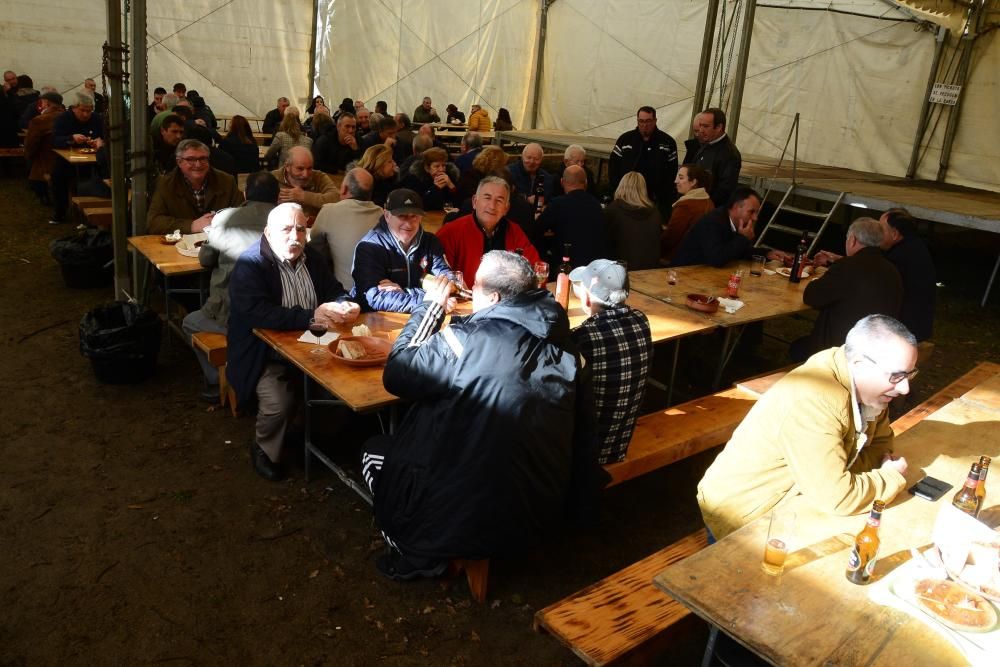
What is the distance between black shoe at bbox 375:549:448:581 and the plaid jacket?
3.07 feet

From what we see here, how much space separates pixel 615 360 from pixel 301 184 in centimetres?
353

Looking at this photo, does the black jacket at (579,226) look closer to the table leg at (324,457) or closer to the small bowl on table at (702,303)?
the small bowl on table at (702,303)

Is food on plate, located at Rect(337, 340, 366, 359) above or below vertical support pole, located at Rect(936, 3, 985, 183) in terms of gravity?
below

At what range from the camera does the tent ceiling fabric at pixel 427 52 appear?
1605cm

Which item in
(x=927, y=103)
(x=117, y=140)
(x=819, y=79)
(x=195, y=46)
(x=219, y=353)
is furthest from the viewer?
Result: (x=195, y=46)

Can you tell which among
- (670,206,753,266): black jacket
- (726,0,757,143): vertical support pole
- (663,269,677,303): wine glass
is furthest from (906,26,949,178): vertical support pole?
(663,269,677,303): wine glass

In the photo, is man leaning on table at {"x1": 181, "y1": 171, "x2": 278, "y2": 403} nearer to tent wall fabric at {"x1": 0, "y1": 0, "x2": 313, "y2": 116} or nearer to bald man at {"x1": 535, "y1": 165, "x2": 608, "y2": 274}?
bald man at {"x1": 535, "y1": 165, "x2": 608, "y2": 274}

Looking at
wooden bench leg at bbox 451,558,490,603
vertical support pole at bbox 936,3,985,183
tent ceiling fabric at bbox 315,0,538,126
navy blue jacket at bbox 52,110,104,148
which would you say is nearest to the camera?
wooden bench leg at bbox 451,558,490,603

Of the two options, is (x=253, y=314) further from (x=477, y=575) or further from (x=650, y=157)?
(x=650, y=157)

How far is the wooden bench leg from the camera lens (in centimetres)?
327

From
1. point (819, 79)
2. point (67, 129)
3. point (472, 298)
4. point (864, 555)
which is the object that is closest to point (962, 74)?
A: point (819, 79)

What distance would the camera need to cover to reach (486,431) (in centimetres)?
285

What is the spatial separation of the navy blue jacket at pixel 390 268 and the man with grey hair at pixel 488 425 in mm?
1113

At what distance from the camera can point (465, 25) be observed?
56.3 feet
